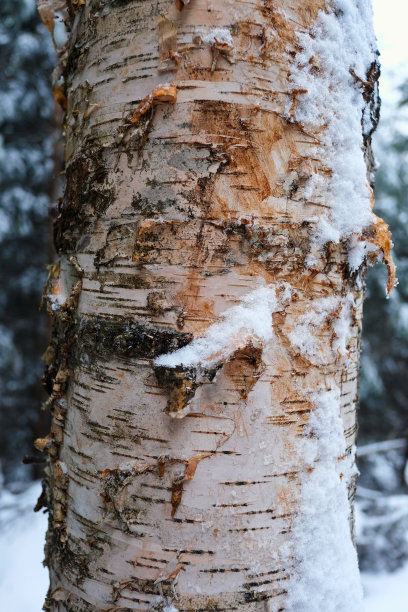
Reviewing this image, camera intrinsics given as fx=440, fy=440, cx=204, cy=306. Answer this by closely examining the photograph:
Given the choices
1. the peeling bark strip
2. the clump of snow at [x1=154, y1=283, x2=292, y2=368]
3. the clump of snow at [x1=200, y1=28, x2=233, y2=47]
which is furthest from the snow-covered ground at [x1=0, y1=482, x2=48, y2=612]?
the clump of snow at [x1=200, y1=28, x2=233, y2=47]

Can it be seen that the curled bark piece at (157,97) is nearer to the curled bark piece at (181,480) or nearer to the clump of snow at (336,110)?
the clump of snow at (336,110)

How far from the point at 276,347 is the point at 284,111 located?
0.42 metres

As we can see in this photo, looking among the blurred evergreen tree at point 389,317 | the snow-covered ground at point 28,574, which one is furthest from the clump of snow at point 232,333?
the blurred evergreen tree at point 389,317

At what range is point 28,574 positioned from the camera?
3.15 metres

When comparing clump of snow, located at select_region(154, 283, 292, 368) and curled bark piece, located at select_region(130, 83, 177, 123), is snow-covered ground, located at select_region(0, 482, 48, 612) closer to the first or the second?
clump of snow, located at select_region(154, 283, 292, 368)

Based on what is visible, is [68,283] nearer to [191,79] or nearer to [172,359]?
[172,359]

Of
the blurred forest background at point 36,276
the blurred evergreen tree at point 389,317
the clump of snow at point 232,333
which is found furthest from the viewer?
the blurred forest background at point 36,276

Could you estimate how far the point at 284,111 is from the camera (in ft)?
2.59

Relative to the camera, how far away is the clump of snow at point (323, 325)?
0.80m

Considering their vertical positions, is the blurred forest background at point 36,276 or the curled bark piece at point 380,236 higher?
the blurred forest background at point 36,276

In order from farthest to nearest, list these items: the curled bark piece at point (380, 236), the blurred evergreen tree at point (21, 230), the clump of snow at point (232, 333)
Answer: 1. the blurred evergreen tree at point (21, 230)
2. the curled bark piece at point (380, 236)
3. the clump of snow at point (232, 333)

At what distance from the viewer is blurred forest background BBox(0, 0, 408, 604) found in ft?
17.8

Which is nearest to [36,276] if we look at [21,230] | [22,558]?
[21,230]

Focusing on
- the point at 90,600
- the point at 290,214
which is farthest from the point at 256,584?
the point at 290,214
